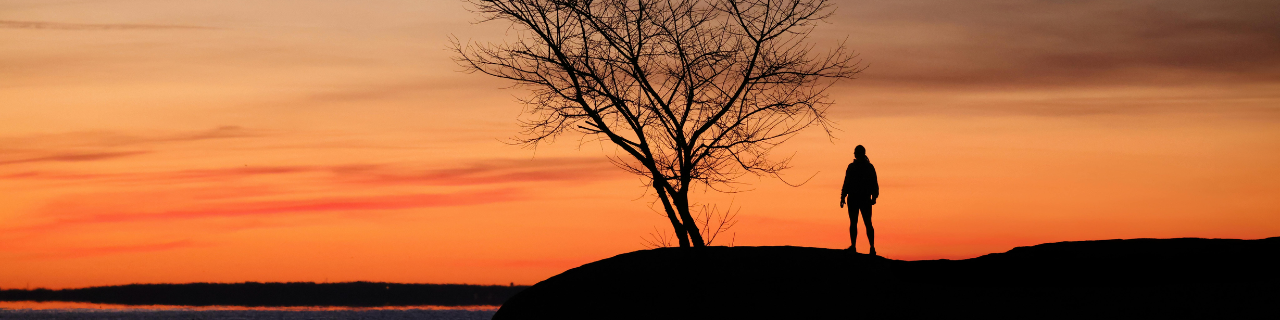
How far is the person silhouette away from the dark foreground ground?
8.54 feet

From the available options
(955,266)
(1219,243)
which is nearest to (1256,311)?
(1219,243)

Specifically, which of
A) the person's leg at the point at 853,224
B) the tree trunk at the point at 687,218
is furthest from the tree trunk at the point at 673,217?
the person's leg at the point at 853,224

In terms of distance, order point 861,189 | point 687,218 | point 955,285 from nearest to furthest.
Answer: point 955,285 → point 861,189 → point 687,218

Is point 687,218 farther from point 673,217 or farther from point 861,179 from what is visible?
point 861,179

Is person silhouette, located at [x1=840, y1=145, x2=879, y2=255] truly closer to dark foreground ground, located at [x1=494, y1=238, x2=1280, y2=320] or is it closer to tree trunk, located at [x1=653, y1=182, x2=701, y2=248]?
dark foreground ground, located at [x1=494, y1=238, x2=1280, y2=320]

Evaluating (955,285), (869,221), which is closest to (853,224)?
(869,221)

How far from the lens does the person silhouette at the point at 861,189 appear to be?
1838cm

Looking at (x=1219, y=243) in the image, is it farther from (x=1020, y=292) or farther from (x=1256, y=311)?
(x=1020, y=292)

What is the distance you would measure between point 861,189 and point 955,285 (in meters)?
4.65

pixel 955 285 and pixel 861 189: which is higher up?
pixel 861 189

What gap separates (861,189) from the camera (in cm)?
1836

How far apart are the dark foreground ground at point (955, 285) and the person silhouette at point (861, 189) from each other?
2.60m

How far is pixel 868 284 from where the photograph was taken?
47.1 feet

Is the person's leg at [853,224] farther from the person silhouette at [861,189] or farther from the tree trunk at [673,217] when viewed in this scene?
the tree trunk at [673,217]
